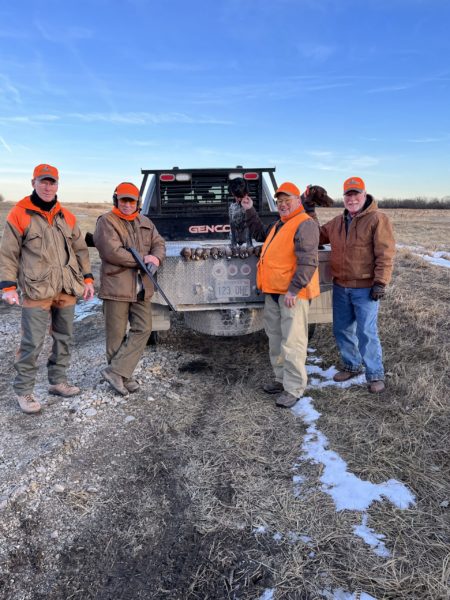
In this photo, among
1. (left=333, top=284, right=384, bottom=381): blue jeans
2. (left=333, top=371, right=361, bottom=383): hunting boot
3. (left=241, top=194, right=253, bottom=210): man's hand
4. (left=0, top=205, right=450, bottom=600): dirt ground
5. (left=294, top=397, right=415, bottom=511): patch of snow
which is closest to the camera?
(left=0, top=205, right=450, bottom=600): dirt ground

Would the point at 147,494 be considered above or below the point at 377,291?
below

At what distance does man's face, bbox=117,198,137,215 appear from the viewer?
3.88 meters

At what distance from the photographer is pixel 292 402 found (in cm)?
401

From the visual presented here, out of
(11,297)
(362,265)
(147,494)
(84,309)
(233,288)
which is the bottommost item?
(84,309)

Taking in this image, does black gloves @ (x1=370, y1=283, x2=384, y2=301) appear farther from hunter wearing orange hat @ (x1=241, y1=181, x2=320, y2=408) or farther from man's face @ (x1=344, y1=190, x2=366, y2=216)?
man's face @ (x1=344, y1=190, x2=366, y2=216)

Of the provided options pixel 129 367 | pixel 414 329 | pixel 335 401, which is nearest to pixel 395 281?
pixel 414 329

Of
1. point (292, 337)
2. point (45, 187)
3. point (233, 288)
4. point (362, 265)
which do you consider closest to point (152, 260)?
point (233, 288)

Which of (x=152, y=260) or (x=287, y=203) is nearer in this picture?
(x=287, y=203)

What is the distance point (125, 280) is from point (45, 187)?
1.01 m

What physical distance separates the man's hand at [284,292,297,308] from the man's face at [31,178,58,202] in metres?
2.16

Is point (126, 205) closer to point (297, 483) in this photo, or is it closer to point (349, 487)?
point (297, 483)

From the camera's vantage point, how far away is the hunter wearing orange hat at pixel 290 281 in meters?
3.74

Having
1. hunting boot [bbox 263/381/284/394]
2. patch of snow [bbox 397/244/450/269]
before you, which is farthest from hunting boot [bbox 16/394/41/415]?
patch of snow [bbox 397/244/450/269]

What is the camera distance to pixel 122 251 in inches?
152
